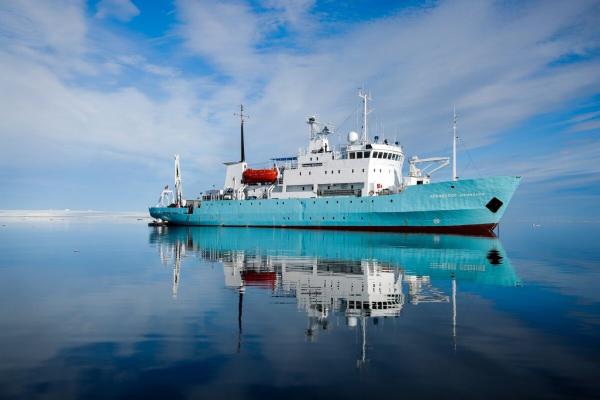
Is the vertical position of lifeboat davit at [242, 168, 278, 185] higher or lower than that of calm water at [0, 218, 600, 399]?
higher

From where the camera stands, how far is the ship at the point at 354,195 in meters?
35.6

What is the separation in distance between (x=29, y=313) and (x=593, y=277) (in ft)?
57.7

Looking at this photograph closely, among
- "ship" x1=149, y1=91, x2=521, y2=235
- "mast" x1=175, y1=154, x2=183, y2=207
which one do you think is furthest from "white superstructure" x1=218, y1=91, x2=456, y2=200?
"mast" x1=175, y1=154, x2=183, y2=207

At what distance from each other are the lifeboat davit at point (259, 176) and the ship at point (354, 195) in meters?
0.12

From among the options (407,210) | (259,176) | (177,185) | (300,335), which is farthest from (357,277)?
(177,185)

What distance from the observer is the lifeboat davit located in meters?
49.0

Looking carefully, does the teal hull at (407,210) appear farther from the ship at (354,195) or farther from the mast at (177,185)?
the mast at (177,185)

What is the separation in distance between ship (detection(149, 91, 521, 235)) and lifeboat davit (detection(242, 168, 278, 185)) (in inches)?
4.6

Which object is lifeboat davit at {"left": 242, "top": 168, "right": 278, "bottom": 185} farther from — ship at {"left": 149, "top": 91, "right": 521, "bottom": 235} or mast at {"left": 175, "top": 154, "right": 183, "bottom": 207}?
mast at {"left": 175, "top": 154, "right": 183, "bottom": 207}

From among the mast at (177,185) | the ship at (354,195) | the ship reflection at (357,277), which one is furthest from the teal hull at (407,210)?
the mast at (177,185)

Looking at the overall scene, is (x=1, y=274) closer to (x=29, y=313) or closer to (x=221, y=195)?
(x=29, y=313)

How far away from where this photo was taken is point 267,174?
49.2 metres

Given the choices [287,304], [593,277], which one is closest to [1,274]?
[287,304]

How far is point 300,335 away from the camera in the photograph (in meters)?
7.47
